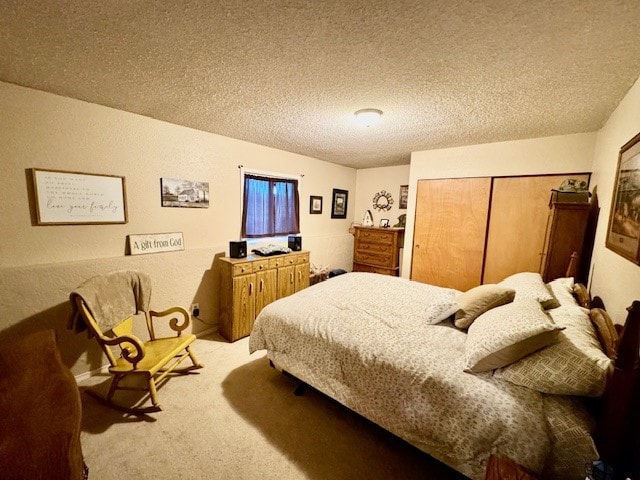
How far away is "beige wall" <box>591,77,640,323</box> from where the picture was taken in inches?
55.6

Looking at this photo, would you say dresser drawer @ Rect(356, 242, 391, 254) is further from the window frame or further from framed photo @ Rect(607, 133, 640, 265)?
framed photo @ Rect(607, 133, 640, 265)

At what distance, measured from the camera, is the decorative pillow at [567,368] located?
112cm

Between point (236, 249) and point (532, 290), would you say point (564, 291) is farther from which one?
point (236, 249)

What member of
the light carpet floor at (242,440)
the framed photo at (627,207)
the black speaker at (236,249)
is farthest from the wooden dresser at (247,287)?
the framed photo at (627,207)

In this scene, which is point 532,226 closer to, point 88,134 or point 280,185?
point 280,185

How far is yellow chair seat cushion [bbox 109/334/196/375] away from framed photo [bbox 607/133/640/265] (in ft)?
9.75

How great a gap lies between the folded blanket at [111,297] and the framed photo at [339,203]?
3.33m

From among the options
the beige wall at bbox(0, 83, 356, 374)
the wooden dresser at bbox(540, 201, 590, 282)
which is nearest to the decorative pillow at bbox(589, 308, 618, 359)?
the wooden dresser at bbox(540, 201, 590, 282)

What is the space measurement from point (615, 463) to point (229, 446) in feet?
6.28

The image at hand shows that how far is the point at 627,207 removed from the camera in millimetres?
1460

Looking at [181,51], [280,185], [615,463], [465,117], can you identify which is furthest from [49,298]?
[465,117]

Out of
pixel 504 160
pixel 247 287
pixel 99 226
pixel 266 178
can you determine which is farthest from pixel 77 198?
pixel 504 160

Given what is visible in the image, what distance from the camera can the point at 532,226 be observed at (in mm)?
3178

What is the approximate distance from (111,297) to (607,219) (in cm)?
390
